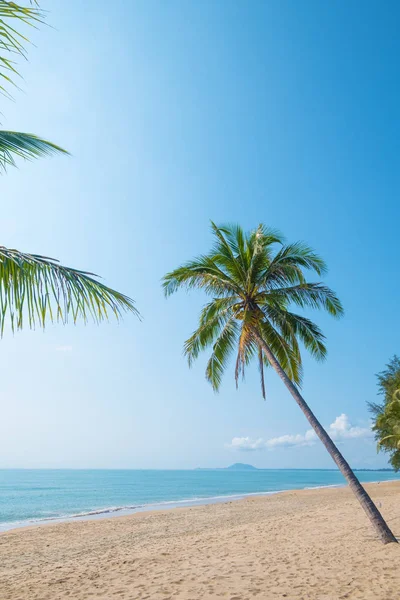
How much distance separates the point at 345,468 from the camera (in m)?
9.73

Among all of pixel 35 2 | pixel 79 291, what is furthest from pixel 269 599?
pixel 35 2

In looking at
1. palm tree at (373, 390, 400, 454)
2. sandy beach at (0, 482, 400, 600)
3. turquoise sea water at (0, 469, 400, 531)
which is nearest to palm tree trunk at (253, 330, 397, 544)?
sandy beach at (0, 482, 400, 600)

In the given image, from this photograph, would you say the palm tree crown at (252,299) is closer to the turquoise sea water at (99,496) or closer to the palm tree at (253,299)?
the palm tree at (253,299)

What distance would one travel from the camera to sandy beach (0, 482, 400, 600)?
6.09 metres

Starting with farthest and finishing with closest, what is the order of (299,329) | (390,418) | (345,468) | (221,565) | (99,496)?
(99,496) < (390,418) < (299,329) < (345,468) < (221,565)

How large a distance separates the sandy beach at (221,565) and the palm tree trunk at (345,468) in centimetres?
45

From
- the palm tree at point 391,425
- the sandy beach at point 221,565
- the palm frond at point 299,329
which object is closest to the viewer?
the sandy beach at point 221,565

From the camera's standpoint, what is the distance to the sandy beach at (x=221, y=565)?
6.09 metres

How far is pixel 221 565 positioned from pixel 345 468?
3.72 m

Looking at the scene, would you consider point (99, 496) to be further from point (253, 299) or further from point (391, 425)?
point (253, 299)

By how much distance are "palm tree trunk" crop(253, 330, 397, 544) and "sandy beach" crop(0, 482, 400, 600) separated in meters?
0.45

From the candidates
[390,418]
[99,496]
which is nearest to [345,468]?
[390,418]

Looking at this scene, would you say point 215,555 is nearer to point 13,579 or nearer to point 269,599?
point 269,599

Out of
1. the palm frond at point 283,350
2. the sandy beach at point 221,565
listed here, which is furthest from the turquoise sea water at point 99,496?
the palm frond at point 283,350
